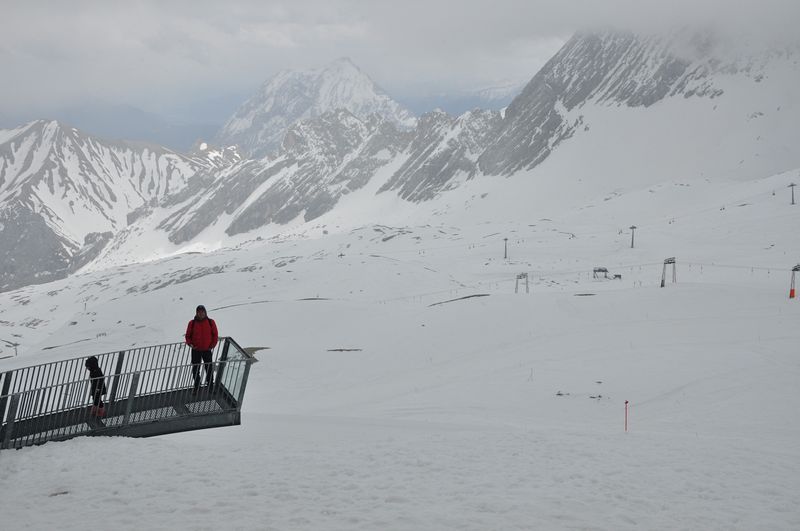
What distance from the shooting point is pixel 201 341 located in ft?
48.9

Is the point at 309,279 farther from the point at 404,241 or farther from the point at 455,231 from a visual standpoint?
the point at 455,231

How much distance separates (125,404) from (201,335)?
2.16 m

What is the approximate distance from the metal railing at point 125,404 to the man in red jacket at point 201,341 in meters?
0.14

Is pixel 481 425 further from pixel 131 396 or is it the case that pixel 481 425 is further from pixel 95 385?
pixel 95 385

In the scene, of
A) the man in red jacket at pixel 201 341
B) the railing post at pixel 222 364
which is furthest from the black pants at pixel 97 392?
the railing post at pixel 222 364

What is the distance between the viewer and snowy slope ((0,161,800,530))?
10086mm

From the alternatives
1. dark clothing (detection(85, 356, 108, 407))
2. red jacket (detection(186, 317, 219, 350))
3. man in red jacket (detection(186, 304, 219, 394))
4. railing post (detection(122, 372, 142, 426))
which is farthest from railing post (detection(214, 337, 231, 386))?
dark clothing (detection(85, 356, 108, 407))

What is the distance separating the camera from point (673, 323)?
2973 centimetres

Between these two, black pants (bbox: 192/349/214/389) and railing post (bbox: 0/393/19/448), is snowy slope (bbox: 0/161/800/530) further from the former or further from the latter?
black pants (bbox: 192/349/214/389)

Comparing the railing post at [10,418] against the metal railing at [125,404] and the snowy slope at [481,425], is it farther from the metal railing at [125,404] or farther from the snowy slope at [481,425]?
the snowy slope at [481,425]

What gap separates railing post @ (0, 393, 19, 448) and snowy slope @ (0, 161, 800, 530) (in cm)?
61

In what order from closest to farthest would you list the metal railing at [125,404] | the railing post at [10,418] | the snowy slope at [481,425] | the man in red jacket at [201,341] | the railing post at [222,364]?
the snowy slope at [481,425] → the railing post at [10,418] → the metal railing at [125,404] → the man in red jacket at [201,341] → the railing post at [222,364]

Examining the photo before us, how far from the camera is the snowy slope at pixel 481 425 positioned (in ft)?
33.1

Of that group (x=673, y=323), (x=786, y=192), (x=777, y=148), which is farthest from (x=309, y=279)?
(x=777, y=148)
